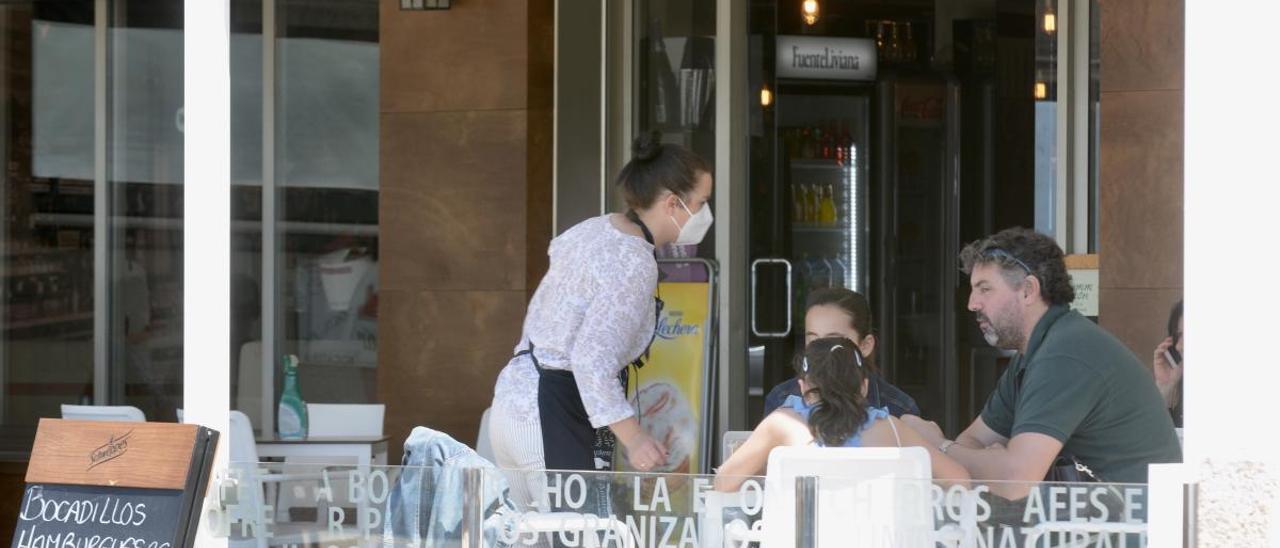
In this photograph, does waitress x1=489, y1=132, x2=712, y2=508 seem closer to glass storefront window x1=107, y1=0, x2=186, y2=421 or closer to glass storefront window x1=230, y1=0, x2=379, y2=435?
glass storefront window x1=230, y1=0, x2=379, y2=435

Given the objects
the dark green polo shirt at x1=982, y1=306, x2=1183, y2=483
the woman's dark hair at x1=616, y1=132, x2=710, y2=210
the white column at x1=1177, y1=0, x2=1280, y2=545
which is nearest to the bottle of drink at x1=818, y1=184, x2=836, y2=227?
the woman's dark hair at x1=616, y1=132, x2=710, y2=210

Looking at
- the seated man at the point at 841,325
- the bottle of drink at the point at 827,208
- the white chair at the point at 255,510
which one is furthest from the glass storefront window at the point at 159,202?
the white chair at the point at 255,510

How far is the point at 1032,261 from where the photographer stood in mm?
3672

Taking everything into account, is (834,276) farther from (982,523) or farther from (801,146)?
(982,523)

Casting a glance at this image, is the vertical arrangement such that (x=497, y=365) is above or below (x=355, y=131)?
below

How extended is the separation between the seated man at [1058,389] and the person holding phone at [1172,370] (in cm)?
137

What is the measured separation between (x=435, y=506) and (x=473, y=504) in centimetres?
9

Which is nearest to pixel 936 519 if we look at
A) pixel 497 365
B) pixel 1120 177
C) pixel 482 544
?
pixel 482 544

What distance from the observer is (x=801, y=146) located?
337 inches

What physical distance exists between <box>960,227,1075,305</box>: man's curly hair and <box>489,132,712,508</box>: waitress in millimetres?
780

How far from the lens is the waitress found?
3.80m

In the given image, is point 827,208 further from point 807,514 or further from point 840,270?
point 807,514

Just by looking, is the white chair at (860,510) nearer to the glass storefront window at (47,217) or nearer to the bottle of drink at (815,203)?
the bottle of drink at (815,203)

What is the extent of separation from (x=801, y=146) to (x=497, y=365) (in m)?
2.90
